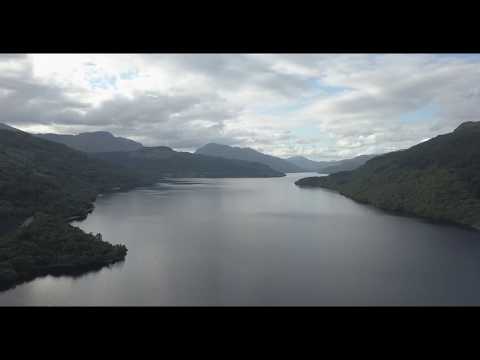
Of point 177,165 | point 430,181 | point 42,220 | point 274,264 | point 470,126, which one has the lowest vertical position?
point 274,264

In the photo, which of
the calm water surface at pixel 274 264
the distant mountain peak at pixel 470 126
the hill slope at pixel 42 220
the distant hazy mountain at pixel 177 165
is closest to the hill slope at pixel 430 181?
the distant mountain peak at pixel 470 126

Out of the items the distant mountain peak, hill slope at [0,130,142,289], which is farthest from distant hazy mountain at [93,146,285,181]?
the distant mountain peak

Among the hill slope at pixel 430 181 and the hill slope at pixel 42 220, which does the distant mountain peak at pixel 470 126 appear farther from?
the hill slope at pixel 42 220

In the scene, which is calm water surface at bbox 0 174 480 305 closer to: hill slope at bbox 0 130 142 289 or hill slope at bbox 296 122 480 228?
hill slope at bbox 0 130 142 289

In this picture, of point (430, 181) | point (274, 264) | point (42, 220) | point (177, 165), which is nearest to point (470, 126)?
point (430, 181)

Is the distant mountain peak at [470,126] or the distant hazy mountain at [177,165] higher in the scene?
the distant mountain peak at [470,126]

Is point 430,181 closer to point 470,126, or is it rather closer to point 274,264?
point 470,126
